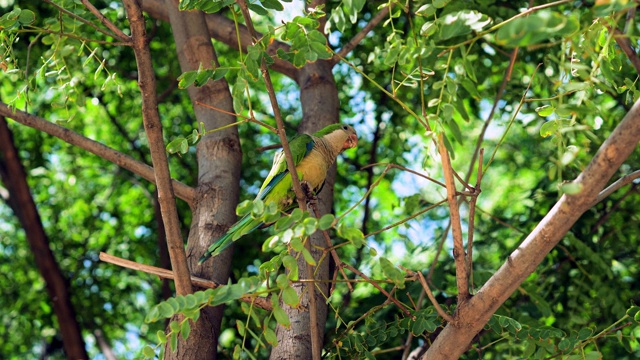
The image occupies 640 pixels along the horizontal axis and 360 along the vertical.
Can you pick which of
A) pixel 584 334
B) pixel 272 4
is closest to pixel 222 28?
pixel 272 4

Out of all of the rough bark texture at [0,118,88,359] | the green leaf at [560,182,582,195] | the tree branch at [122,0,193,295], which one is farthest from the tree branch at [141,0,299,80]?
the green leaf at [560,182,582,195]

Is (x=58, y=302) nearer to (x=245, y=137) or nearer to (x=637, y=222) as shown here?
(x=245, y=137)

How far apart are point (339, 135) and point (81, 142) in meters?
1.16

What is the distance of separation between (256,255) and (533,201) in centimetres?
175

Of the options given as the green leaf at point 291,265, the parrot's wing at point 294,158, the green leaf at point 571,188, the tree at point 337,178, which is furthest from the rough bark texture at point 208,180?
the green leaf at point 571,188

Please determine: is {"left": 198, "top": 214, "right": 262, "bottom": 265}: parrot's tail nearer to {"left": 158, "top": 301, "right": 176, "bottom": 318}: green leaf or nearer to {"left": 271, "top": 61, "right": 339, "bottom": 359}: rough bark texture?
{"left": 271, "top": 61, "right": 339, "bottom": 359}: rough bark texture

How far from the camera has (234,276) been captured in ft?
15.5

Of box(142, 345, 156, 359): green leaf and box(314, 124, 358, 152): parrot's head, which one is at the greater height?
box(314, 124, 358, 152): parrot's head

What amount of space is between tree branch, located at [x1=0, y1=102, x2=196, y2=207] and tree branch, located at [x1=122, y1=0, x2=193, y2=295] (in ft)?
2.69

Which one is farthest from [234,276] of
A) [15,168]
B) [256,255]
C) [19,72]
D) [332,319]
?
[19,72]

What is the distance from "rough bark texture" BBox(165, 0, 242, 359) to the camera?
2750mm

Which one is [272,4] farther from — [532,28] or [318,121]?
[318,121]

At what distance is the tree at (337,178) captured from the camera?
6.72 feet

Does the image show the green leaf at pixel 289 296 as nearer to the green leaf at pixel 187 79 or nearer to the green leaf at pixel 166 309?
the green leaf at pixel 166 309
